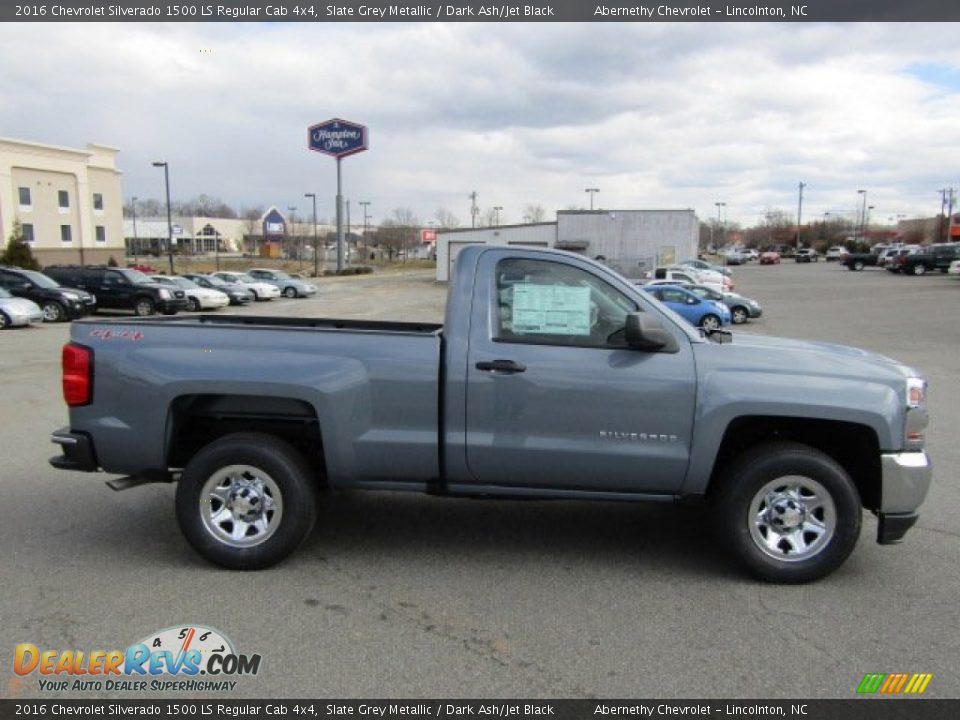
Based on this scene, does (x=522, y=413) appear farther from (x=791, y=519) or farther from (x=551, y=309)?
(x=791, y=519)

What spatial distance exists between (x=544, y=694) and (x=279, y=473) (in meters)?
1.98

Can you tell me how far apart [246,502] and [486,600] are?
155 cm

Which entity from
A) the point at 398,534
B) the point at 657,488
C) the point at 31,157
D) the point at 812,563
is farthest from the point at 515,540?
the point at 31,157

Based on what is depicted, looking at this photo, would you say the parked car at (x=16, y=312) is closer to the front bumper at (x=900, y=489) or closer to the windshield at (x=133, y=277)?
the windshield at (x=133, y=277)

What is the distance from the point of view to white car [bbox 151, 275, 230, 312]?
95.0 feet

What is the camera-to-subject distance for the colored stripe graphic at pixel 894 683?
3033 millimetres

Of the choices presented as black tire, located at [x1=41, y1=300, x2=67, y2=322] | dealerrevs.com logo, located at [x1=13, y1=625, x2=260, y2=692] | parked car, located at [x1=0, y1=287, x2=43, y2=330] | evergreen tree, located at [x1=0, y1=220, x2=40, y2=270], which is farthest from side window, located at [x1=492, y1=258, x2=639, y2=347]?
evergreen tree, located at [x1=0, y1=220, x2=40, y2=270]

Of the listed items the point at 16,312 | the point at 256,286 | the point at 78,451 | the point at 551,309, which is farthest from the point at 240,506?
the point at 256,286

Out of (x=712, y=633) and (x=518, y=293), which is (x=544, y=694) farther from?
(x=518, y=293)

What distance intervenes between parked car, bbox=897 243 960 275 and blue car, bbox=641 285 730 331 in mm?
34180

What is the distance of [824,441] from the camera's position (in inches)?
169

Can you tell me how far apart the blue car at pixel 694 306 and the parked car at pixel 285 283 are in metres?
23.9

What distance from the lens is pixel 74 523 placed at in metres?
4.89
